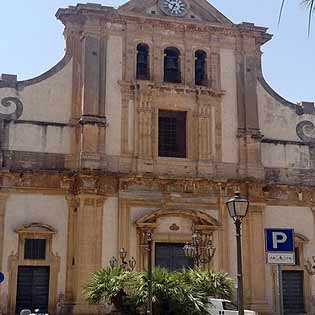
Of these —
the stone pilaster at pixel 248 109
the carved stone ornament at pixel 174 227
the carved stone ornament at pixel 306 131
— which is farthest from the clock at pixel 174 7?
the carved stone ornament at pixel 174 227

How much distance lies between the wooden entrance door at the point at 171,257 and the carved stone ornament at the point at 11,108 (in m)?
7.66

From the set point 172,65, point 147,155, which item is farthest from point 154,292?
point 172,65

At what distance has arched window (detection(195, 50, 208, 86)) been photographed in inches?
1182

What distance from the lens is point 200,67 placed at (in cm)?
3022

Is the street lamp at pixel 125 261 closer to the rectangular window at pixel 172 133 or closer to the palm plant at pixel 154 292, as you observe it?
the rectangular window at pixel 172 133

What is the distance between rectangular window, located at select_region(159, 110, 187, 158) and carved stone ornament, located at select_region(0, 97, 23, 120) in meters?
5.85

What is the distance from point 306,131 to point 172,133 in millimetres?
6324

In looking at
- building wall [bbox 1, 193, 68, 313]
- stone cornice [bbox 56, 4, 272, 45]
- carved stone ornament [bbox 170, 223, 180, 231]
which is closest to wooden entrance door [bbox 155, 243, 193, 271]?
carved stone ornament [bbox 170, 223, 180, 231]

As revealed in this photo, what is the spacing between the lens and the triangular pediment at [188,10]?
29438 mm

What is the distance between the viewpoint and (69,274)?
26.2 meters

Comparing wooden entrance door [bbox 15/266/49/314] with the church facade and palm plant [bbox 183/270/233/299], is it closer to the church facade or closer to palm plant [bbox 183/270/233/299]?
the church facade

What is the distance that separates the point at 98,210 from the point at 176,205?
3237mm

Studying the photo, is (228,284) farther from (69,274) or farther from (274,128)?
(274,128)

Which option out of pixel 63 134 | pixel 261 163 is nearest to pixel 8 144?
pixel 63 134
